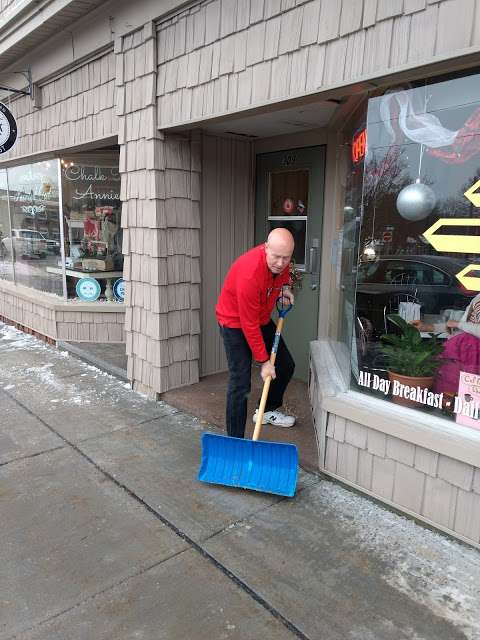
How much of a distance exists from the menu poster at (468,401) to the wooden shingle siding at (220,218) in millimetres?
2901

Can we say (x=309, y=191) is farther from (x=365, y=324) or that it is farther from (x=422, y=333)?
(x=422, y=333)

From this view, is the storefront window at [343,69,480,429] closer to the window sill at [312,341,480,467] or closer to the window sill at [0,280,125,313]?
the window sill at [312,341,480,467]

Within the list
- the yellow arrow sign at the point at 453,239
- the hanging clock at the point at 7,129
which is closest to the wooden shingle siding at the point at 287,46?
the yellow arrow sign at the point at 453,239

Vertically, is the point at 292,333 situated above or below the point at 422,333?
below

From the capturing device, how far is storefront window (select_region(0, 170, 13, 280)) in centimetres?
797

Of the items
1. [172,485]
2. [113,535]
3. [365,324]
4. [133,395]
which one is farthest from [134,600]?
[133,395]

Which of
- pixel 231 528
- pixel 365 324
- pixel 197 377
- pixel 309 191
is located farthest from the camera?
pixel 197 377

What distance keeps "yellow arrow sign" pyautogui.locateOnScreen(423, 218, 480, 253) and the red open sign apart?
759 mm

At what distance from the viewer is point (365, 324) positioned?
320 cm

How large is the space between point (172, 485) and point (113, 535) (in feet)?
1.90

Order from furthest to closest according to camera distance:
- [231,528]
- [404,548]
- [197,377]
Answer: [197,377] < [231,528] < [404,548]

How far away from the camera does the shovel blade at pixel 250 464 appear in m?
3.09

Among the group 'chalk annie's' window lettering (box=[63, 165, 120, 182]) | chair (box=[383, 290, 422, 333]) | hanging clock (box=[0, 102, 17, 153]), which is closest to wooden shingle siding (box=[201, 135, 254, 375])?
'chalk annie's' window lettering (box=[63, 165, 120, 182])

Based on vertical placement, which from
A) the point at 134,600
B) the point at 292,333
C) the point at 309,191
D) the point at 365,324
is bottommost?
the point at 134,600
